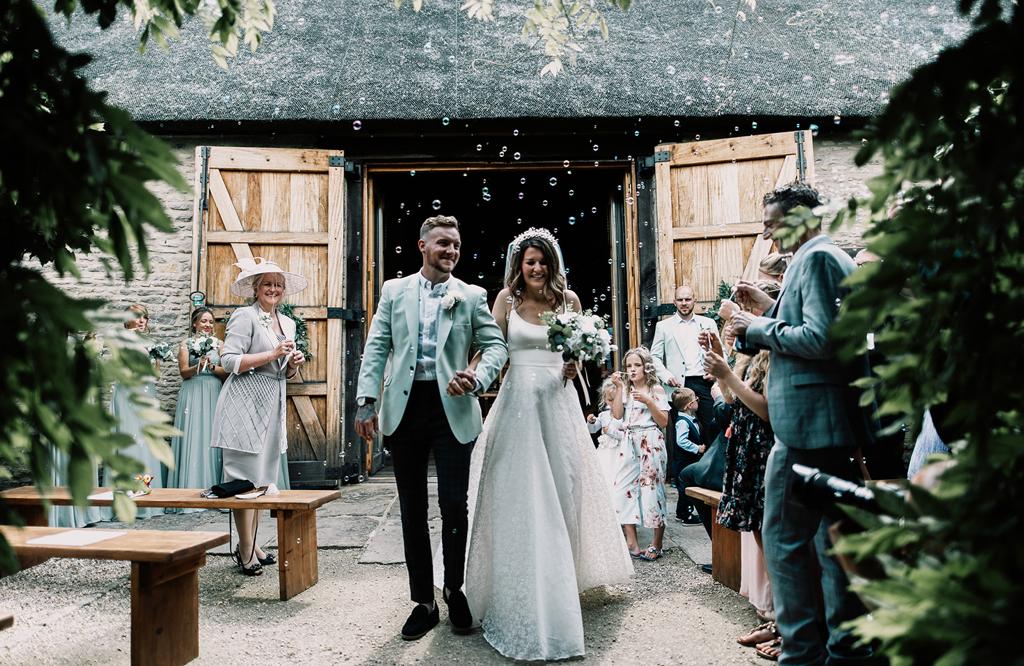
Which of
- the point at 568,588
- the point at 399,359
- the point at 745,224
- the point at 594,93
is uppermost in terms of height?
the point at 594,93

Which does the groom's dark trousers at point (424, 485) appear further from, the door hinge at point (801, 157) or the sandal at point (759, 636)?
the door hinge at point (801, 157)

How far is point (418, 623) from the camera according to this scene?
12.1ft

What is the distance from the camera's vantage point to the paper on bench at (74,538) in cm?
A: 345

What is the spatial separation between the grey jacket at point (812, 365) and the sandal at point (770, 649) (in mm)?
1134

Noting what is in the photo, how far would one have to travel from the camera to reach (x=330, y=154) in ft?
26.2

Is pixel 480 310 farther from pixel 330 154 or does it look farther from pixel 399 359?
pixel 330 154

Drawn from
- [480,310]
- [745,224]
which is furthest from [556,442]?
[745,224]

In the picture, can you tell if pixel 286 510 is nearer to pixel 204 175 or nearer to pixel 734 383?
pixel 734 383

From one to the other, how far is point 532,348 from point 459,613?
148 cm

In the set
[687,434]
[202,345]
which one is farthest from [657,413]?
[202,345]

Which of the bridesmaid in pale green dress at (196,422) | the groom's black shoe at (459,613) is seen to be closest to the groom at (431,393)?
the groom's black shoe at (459,613)

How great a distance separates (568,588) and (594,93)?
6.37 m

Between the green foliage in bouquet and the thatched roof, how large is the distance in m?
7.06

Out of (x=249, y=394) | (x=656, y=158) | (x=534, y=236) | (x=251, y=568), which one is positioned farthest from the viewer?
(x=656, y=158)
